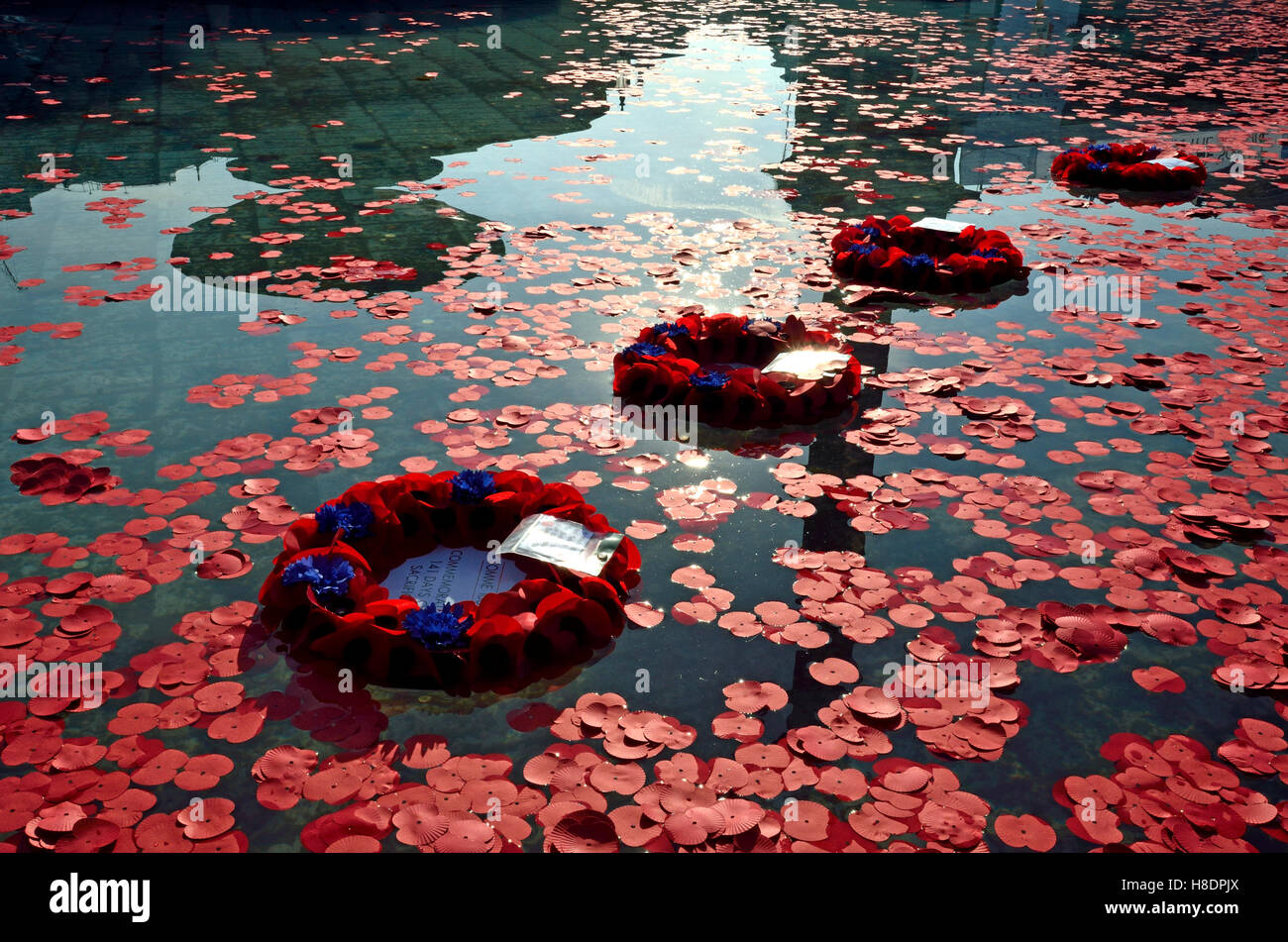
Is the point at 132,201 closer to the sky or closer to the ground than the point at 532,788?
closer to the sky

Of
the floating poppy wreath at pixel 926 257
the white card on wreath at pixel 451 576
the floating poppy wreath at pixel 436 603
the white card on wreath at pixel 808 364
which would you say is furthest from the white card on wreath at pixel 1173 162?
the white card on wreath at pixel 451 576

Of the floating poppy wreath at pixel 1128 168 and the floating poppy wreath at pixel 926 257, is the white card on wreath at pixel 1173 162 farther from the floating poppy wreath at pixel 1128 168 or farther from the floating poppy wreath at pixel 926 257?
the floating poppy wreath at pixel 926 257

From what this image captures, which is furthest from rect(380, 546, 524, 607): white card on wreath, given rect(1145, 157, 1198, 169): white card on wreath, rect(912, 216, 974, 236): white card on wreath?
rect(1145, 157, 1198, 169): white card on wreath

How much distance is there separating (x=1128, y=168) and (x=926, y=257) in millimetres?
3875

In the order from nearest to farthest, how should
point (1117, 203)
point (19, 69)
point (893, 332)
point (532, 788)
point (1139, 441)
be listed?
point (532, 788)
point (1139, 441)
point (893, 332)
point (1117, 203)
point (19, 69)

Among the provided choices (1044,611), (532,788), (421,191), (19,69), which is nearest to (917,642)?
(1044,611)

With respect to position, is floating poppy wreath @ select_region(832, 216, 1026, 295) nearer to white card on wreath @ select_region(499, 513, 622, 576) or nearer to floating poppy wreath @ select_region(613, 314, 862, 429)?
floating poppy wreath @ select_region(613, 314, 862, 429)

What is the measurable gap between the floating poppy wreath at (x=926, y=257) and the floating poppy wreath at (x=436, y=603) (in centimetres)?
399

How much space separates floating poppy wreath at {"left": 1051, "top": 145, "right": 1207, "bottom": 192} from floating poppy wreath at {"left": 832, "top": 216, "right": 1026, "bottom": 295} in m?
2.88

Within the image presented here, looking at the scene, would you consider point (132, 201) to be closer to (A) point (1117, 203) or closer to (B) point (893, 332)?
(B) point (893, 332)

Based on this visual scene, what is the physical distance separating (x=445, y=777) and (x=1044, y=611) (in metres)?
2.50

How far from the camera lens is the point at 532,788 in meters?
3.00

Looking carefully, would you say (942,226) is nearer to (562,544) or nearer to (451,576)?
(562,544)

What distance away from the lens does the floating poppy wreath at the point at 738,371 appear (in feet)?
17.0
